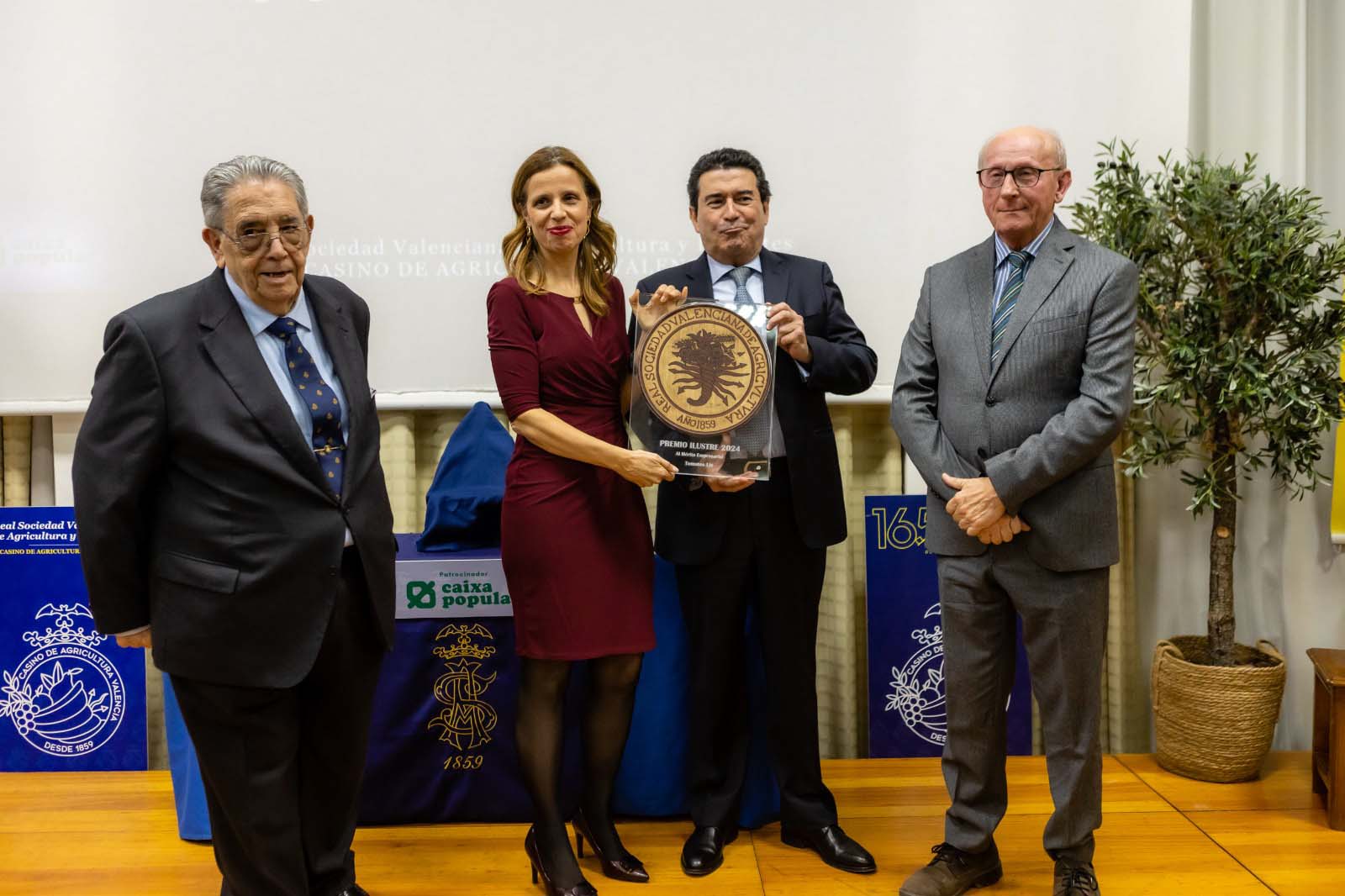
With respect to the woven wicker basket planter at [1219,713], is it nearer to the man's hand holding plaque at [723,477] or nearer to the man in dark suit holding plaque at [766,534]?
the man in dark suit holding plaque at [766,534]

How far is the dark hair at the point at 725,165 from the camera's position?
2.50 metres

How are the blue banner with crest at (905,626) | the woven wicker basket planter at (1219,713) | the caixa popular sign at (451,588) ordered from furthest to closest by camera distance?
the blue banner with crest at (905,626), the woven wicker basket planter at (1219,713), the caixa popular sign at (451,588)

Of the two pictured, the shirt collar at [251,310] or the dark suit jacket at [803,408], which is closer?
the shirt collar at [251,310]

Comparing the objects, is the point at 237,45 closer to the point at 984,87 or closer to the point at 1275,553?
the point at 984,87

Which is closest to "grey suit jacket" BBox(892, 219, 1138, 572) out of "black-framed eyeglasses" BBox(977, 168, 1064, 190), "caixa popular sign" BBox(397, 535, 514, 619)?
"black-framed eyeglasses" BBox(977, 168, 1064, 190)

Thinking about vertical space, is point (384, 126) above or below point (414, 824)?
above

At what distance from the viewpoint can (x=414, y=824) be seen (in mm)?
2994

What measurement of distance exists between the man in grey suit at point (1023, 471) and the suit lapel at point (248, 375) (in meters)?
1.35

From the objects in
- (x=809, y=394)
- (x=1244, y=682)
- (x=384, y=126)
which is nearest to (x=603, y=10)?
(x=384, y=126)

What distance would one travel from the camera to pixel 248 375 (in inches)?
74.6

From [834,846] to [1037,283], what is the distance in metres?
1.45

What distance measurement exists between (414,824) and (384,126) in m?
2.08

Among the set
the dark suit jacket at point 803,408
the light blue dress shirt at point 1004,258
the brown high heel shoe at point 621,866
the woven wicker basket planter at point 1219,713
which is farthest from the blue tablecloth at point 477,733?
the woven wicker basket planter at point 1219,713

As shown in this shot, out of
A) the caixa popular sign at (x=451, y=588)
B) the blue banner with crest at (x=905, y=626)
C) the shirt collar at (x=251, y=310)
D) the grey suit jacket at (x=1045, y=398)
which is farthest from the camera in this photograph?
the blue banner with crest at (x=905, y=626)
